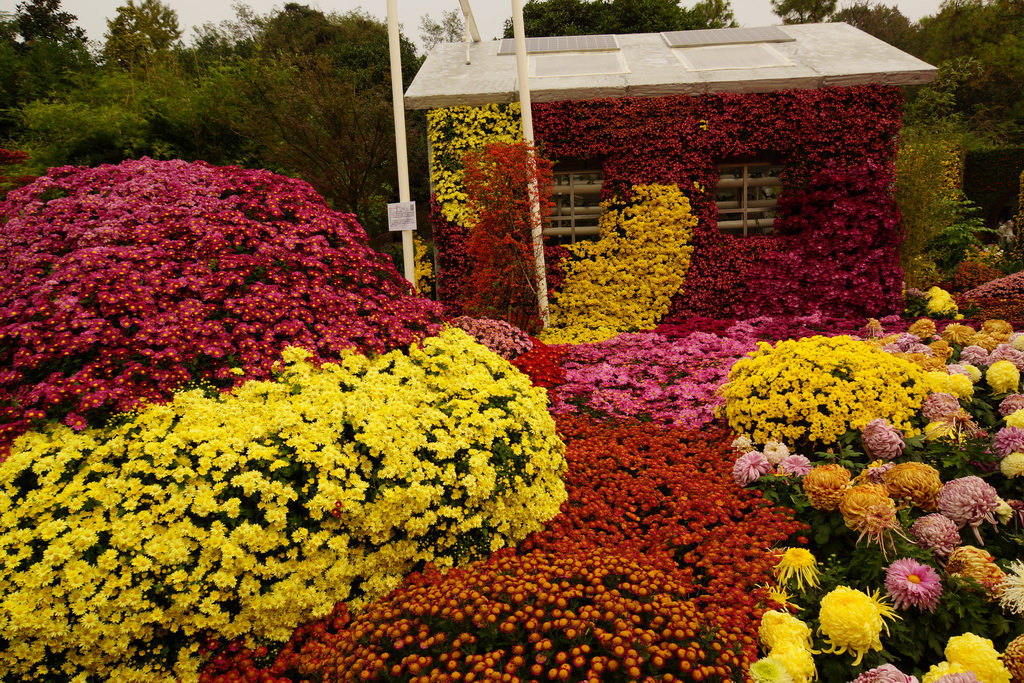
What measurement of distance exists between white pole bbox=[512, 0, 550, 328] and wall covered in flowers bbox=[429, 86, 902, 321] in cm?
72

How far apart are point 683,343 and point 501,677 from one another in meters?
5.72

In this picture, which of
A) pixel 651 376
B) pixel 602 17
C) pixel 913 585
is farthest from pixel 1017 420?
pixel 602 17

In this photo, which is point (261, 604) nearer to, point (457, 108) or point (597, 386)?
point (597, 386)

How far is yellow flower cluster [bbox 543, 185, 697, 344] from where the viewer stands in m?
8.90

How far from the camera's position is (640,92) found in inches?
346

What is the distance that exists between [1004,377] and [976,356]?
0.57 m

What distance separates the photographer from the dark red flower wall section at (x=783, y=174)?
8.55m

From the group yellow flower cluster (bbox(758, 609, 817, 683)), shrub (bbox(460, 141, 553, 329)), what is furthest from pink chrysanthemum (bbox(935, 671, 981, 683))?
shrub (bbox(460, 141, 553, 329))

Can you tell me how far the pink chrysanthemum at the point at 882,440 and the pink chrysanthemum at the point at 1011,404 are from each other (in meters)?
1.01

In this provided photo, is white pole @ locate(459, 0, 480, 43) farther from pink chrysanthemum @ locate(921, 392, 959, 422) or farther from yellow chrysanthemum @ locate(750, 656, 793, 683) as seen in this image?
yellow chrysanthemum @ locate(750, 656, 793, 683)

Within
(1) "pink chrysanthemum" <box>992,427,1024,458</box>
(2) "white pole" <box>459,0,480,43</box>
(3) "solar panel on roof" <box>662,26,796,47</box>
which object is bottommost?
(1) "pink chrysanthemum" <box>992,427,1024,458</box>

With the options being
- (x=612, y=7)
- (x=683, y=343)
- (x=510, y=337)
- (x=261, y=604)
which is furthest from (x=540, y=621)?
(x=612, y=7)

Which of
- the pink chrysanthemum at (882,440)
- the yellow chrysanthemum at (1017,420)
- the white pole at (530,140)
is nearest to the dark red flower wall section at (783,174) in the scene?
the white pole at (530,140)

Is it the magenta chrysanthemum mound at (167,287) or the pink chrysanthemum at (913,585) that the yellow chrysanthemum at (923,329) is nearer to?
the pink chrysanthemum at (913,585)
